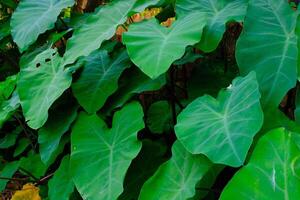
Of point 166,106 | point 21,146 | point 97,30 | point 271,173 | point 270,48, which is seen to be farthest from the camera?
point 21,146

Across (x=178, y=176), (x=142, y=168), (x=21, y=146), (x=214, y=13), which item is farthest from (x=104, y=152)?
(x=21, y=146)

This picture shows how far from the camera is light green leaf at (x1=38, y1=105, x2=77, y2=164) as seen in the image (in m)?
1.94

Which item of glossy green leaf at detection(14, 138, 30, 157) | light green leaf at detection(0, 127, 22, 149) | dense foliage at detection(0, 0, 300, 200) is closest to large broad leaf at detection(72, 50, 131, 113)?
dense foliage at detection(0, 0, 300, 200)

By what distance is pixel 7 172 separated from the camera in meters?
2.31

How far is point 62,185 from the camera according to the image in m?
1.84

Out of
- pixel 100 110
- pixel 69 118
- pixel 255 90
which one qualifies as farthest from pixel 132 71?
pixel 255 90

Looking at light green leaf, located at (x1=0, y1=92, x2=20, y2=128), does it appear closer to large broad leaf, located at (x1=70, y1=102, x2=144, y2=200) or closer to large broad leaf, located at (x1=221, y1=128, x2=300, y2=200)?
large broad leaf, located at (x1=70, y1=102, x2=144, y2=200)

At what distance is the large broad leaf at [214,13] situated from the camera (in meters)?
1.61

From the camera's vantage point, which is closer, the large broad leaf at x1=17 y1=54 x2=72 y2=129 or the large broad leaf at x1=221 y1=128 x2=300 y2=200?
the large broad leaf at x1=221 y1=128 x2=300 y2=200

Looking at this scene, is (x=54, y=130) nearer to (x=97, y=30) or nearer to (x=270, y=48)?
(x=97, y=30)

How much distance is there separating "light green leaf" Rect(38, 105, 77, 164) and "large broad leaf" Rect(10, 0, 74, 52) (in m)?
0.44

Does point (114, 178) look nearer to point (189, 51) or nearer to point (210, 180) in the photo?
point (210, 180)

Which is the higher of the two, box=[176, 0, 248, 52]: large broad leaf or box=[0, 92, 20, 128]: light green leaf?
box=[176, 0, 248, 52]: large broad leaf

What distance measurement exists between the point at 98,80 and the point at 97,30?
8.6 inches
